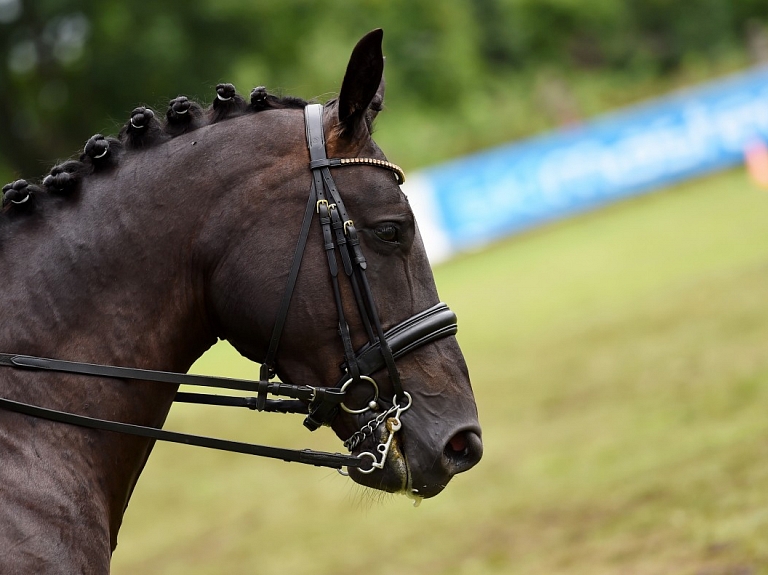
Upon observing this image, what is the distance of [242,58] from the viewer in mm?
Answer: 33406

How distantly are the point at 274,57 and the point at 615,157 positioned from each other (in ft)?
46.2

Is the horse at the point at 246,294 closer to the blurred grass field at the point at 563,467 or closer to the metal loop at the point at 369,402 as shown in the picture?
the metal loop at the point at 369,402

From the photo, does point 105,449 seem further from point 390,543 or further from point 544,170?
point 544,170

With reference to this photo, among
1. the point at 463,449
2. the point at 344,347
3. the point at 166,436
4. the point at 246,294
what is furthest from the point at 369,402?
the point at 166,436

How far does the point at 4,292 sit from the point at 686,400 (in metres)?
8.28

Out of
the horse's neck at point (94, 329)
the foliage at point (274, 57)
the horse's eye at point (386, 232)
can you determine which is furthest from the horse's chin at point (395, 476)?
the foliage at point (274, 57)

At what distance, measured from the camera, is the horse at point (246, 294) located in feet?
11.1

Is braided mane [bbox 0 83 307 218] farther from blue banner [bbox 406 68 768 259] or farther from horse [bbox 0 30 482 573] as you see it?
blue banner [bbox 406 68 768 259]

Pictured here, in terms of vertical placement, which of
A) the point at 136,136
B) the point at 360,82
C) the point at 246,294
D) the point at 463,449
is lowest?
the point at 463,449

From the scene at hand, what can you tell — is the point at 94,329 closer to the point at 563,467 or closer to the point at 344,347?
the point at 344,347

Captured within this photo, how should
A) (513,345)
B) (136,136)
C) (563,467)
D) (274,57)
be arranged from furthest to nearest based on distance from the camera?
(274,57) → (513,345) → (563,467) → (136,136)

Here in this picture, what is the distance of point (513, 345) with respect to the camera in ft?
46.3

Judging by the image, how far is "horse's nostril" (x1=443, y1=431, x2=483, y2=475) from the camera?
3432 millimetres

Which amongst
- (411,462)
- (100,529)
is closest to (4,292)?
(100,529)
